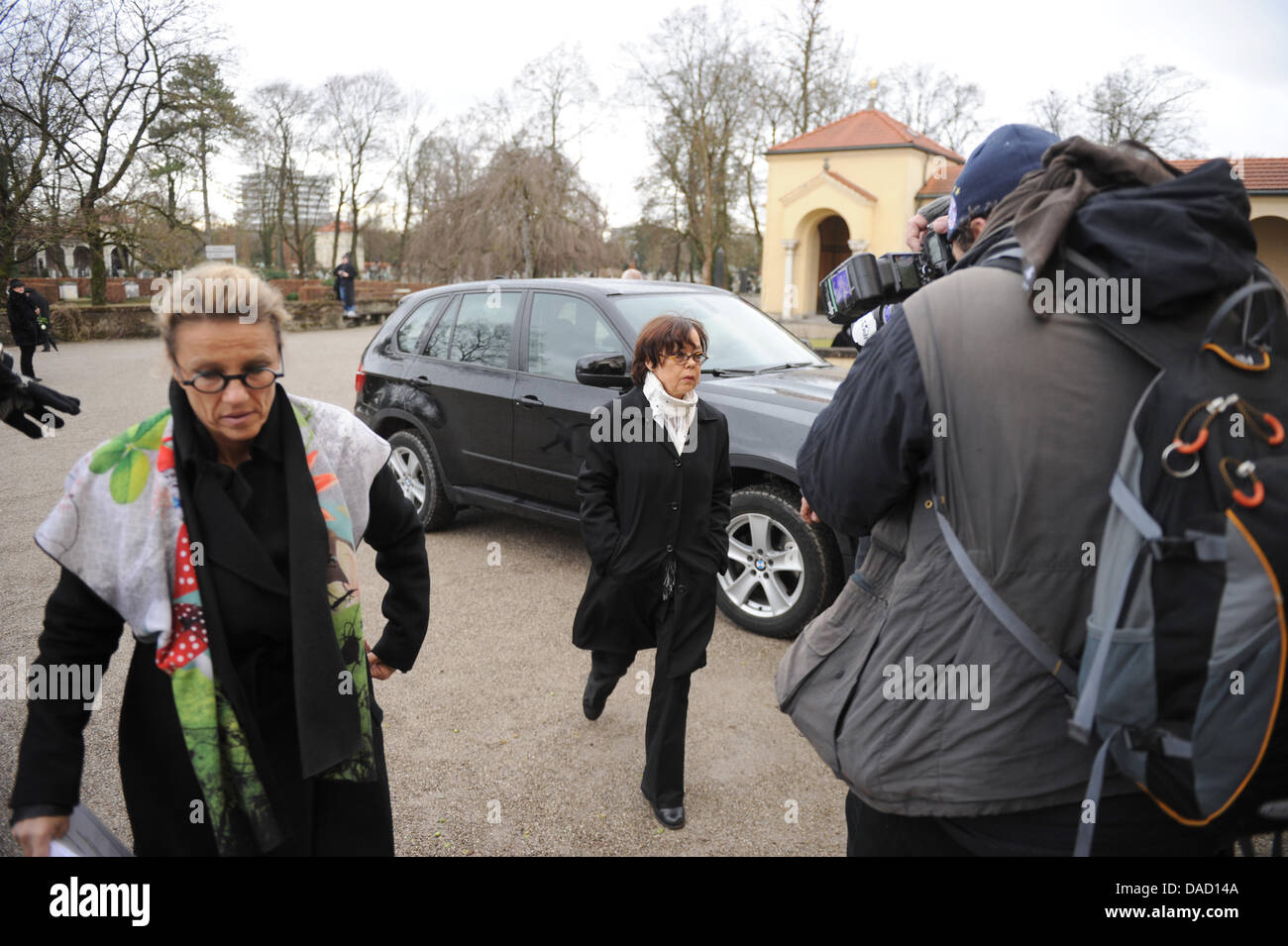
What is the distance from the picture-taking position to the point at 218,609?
6.01 feet

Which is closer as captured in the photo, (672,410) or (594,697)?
(672,410)

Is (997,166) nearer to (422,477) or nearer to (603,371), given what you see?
(603,371)

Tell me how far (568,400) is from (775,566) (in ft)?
5.68

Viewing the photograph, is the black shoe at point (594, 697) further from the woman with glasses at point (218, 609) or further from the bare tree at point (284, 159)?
the bare tree at point (284, 159)

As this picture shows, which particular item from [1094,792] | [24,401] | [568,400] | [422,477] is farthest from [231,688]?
[422,477]

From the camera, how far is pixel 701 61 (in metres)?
44.4

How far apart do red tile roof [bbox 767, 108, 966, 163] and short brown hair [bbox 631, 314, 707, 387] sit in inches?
1288

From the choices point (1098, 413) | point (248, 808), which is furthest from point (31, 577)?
point (1098, 413)

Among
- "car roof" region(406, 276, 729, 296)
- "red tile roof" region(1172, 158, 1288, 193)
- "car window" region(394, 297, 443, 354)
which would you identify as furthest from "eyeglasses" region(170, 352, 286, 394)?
"red tile roof" region(1172, 158, 1288, 193)

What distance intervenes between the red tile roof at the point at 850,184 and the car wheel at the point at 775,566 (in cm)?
3063

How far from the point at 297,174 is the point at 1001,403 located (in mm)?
60642

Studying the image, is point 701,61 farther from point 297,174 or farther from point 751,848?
point 751,848

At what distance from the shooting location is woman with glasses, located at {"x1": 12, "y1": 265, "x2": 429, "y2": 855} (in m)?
1.80

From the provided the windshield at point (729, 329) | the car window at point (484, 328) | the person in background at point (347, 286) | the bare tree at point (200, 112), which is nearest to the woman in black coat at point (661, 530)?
the windshield at point (729, 329)
